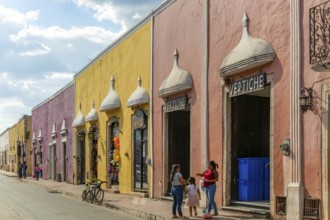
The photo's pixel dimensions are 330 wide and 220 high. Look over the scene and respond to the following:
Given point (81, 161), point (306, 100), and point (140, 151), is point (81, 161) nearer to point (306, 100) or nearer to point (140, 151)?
point (140, 151)

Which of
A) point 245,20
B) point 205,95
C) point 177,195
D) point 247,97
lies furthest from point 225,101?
point 177,195

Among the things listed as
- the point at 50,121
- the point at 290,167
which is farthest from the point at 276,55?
the point at 50,121

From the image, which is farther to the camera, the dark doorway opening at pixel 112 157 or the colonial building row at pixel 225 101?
the dark doorway opening at pixel 112 157

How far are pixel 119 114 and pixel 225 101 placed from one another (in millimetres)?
10973

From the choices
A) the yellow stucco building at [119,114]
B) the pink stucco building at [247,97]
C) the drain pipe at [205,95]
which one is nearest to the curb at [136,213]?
the pink stucco building at [247,97]

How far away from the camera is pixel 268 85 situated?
542 inches

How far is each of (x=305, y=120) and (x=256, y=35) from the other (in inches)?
127

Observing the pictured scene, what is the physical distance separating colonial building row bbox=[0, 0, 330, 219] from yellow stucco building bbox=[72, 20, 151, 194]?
0.07 metres

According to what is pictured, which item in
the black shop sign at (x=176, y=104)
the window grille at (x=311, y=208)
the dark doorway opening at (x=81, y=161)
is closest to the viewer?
the window grille at (x=311, y=208)

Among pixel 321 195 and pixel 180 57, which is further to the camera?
pixel 180 57

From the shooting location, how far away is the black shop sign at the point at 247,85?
45.5ft

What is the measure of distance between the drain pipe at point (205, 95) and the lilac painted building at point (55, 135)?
21.4m

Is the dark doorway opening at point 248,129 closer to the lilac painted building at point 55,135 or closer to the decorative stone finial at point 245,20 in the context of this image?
the decorative stone finial at point 245,20

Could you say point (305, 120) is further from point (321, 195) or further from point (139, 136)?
point (139, 136)
